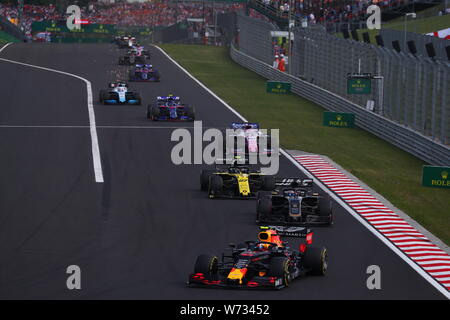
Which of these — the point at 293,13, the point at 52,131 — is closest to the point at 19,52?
the point at 293,13

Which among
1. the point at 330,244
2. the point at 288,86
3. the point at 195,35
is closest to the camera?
the point at 330,244

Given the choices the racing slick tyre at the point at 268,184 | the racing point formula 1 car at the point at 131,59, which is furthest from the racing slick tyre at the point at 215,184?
the racing point formula 1 car at the point at 131,59

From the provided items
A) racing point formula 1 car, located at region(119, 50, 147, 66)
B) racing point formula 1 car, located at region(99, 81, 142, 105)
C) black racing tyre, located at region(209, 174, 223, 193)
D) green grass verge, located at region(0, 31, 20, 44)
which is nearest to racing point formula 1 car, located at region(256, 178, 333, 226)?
black racing tyre, located at region(209, 174, 223, 193)

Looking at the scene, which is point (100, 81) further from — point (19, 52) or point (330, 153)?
point (330, 153)

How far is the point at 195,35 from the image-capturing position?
106 m

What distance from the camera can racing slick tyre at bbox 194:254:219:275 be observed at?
18.5 m

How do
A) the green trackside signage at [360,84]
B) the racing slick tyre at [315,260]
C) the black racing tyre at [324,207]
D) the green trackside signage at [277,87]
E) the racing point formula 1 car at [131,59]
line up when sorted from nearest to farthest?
the racing slick tyre at [315,260] → the black racing tyre at [324,207] → the green trackside signage at [360,84] → the green trackside signage at [277,87] → the racing point formula 1 car at [131,59]

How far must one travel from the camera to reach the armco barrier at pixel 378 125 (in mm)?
35094

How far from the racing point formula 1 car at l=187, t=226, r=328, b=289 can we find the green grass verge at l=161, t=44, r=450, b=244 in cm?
587

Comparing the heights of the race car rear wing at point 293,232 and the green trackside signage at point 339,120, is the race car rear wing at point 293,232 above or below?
below

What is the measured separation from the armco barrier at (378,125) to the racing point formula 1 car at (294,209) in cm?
1037

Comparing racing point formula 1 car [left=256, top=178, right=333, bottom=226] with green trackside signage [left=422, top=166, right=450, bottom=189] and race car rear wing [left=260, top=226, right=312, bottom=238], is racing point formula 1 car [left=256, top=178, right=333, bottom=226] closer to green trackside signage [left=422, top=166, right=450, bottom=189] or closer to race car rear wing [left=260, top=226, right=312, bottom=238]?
race car rear wing [left=260, top=226, right=312, bottom=238]

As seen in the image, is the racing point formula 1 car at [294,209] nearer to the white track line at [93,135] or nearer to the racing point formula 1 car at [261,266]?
the racing point formula 1 car at [261,266]
